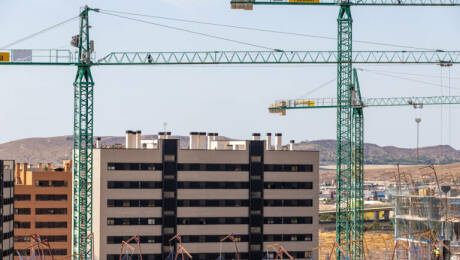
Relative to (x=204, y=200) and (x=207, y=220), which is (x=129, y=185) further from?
(x=207, y=220)

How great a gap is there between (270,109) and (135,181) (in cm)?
6289

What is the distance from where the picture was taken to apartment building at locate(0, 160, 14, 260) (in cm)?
9854

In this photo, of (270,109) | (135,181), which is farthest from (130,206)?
(270,109)

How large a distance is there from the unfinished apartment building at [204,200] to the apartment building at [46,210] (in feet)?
113

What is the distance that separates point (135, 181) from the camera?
109188 millimetres

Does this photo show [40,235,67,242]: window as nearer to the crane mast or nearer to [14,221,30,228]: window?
[14,221,30,228]: window

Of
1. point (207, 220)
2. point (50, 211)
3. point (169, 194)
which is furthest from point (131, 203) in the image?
point (50, 211)

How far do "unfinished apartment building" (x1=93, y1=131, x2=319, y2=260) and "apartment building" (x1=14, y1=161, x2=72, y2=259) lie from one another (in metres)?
34.3

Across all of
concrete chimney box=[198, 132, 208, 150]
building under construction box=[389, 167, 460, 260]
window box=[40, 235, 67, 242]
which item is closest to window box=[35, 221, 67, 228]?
window box=[40, 235, 67, 242]

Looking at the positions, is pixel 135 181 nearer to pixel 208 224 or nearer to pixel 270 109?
pixel 208 224

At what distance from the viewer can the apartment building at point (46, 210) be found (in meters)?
141

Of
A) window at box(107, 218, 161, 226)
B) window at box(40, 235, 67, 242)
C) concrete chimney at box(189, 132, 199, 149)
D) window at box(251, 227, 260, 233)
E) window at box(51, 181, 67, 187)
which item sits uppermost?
concrete chimney at box(189, 132, 199, 149)

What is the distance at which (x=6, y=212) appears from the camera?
337ft

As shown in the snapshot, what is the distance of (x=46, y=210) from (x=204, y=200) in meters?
43.8
